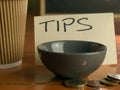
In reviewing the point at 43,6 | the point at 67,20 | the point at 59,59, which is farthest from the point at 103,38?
the point at 43,6

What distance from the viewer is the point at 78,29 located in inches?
27.8

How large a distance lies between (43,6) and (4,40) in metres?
0.55

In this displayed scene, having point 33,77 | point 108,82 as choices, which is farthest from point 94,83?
point 33,77

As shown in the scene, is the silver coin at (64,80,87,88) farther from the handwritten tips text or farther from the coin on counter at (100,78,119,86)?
the handwritten tips text

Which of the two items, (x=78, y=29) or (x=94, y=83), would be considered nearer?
(x=94, y=83)

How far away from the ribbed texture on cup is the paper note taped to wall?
5 centimetres

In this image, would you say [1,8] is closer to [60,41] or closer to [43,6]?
[60,41]

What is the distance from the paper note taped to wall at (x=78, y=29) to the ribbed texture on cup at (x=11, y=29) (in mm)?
50

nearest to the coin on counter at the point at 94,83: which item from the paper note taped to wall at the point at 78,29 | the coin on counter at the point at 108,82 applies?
the coin on counter at the point at 108,82

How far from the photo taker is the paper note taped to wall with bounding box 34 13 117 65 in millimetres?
694

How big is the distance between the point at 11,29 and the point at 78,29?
17 cm

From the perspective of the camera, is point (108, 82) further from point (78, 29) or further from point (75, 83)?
point (78, 29)

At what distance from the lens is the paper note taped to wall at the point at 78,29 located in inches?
27.3

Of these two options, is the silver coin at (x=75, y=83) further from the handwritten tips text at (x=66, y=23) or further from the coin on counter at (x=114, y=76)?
the handwritten tips text at (x=66, y=23)
